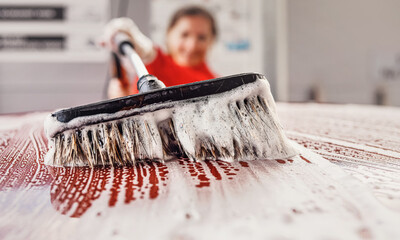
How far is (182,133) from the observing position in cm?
52

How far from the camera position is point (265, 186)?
0.37 m

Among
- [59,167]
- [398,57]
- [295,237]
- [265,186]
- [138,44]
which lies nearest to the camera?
[295,237]

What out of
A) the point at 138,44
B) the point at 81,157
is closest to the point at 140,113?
the point at 81,157

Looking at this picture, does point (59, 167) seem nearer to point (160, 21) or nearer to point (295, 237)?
point (295, 237)

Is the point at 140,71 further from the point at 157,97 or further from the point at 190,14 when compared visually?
the point at 190,14

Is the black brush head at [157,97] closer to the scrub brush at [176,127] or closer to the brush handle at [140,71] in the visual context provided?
the scrub brush at [176,127]

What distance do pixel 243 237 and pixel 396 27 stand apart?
124 inches

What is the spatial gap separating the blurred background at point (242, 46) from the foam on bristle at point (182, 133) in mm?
2156

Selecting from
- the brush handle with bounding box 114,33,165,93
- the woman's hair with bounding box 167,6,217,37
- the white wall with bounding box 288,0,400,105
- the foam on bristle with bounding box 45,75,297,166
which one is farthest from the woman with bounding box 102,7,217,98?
the foam on bristle with bounding box 45,75,297,166

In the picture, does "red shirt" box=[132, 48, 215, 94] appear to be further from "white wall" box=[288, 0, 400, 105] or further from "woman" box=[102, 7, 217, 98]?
"white wall" box=[288, 0, 400, 105]

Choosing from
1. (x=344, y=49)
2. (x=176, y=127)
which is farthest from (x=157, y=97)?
(x=344, y=49)

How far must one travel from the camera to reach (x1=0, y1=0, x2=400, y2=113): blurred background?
250cm

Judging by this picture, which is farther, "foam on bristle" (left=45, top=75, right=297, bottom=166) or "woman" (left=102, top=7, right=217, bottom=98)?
"woman" (left=102, top=7, right=217, bottom=98)

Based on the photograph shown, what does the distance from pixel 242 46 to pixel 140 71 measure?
6.54 feet
